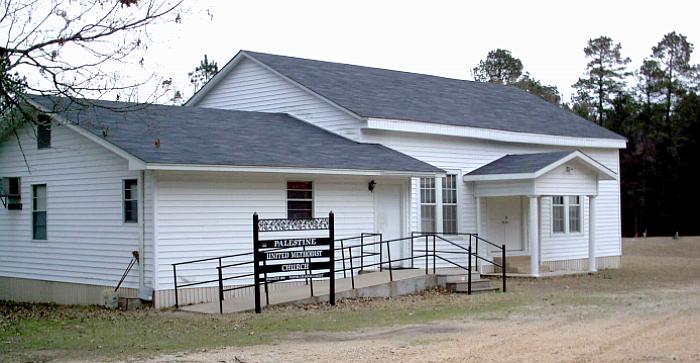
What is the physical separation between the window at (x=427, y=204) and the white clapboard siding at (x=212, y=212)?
12.5 ft

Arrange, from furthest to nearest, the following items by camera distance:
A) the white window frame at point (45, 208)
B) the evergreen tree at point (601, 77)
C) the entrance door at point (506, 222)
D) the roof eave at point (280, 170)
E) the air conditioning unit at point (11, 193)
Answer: the evergreen tree at point (601, 77), the entrance door at point (506, 222), the air conditioning unit at point (11, 193), the white window frame at point (45, 208), the roof eave at point (280, 170)

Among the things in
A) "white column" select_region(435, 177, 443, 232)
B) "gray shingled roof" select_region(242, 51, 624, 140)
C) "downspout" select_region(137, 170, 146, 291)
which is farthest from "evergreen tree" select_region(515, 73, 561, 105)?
"downspout" select_region(137, 170, 146, 291)

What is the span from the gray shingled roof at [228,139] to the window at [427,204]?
1474mm

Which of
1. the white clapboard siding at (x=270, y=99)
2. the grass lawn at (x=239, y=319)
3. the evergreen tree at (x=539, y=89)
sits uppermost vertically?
the evergreen tree at (x=539, y=89)

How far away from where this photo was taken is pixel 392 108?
2520 centimetres

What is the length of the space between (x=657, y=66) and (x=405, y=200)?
159 feet

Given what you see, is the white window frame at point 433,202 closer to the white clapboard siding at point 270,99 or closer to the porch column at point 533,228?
the white clapboard siding at point 270,99

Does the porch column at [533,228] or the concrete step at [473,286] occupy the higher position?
the porch column at [533,228]

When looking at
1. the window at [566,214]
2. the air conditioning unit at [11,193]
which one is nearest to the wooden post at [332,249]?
the air conditioning unit at [11,193]

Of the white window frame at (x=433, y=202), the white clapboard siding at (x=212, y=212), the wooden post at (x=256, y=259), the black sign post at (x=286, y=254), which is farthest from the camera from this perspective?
the white window frame at (x=433, y=202)

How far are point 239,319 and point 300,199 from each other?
209 inches

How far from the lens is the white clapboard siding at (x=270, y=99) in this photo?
2452 cm

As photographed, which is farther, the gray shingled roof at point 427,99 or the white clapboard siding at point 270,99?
the gray shingled roof at point 427,99

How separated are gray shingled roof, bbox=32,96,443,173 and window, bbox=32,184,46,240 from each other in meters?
2.32
